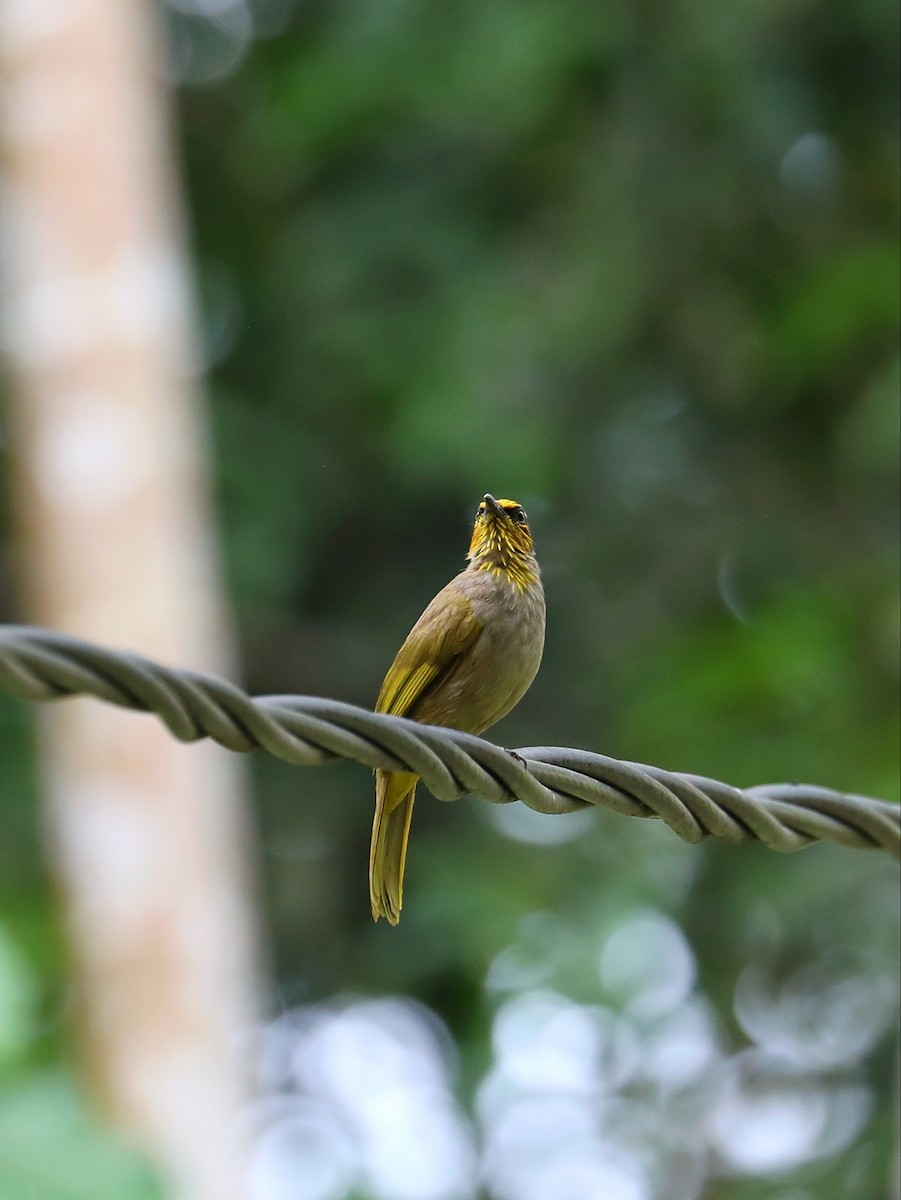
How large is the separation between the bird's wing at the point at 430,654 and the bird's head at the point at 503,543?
0.26m

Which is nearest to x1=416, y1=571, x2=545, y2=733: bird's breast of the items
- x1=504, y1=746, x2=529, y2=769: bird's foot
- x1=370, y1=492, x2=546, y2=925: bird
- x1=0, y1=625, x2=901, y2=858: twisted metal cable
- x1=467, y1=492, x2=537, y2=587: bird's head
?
x1=370, y1=492, x2=546, y2=925: bird

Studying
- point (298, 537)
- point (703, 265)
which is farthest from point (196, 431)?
point (703, 265)

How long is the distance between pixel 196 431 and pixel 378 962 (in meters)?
3.61

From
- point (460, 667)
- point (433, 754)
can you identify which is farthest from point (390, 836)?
point (433, 754)

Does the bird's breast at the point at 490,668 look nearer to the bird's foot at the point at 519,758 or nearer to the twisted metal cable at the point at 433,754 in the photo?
the twisted metal cable at the point at 433,754

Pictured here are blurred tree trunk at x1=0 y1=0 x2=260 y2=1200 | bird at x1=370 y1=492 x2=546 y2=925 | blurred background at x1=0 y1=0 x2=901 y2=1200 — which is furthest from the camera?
blurred background at x1=0 y1=0 x2=901 y2=1200

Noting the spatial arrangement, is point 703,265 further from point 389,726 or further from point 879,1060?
point 389,726

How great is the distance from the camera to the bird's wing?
3797 mm

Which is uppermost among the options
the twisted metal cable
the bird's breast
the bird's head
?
the bird's head

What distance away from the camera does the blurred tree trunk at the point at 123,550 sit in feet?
20.9

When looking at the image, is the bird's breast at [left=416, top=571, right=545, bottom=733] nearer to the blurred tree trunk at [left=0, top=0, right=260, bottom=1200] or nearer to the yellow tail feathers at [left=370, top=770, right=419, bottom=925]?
the yellow tail feathers at [left=370, top=770, right=419, bottom=925]

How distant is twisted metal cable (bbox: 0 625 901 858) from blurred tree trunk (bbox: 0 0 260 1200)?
12.1 ft

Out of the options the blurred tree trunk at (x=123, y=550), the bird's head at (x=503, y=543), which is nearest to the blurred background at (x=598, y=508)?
the blurred tree trunk at (x=123, y=550)

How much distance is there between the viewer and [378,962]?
9.77m
